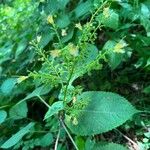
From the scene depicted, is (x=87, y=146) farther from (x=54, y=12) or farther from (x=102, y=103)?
(x=54, y=12)

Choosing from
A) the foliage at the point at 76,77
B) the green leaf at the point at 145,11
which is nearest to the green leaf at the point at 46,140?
the foliage at the point at 76,77

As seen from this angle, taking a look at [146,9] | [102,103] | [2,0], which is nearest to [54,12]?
[146,9]

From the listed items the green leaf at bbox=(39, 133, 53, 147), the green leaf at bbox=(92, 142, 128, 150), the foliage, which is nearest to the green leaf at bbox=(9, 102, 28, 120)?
the foliage

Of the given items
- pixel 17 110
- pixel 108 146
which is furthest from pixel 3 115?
pixel 108 146

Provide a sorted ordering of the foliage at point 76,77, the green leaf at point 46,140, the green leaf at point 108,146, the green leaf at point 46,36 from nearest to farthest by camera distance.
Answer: the foliage at point 76,77, the green leaf at point 108,146, the green leaf at point 46,140, the green leaf at point 46,36

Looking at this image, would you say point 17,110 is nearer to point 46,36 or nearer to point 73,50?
point 46,36

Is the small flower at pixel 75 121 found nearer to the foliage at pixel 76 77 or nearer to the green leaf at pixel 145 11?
the foliage at pixel 76 77

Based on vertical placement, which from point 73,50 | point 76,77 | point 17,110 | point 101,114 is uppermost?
point 73,50

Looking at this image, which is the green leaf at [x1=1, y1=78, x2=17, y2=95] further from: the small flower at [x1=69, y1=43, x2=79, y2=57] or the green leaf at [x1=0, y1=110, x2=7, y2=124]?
the small flower at [x1=69, y1=43, x2=79, y2=57]
